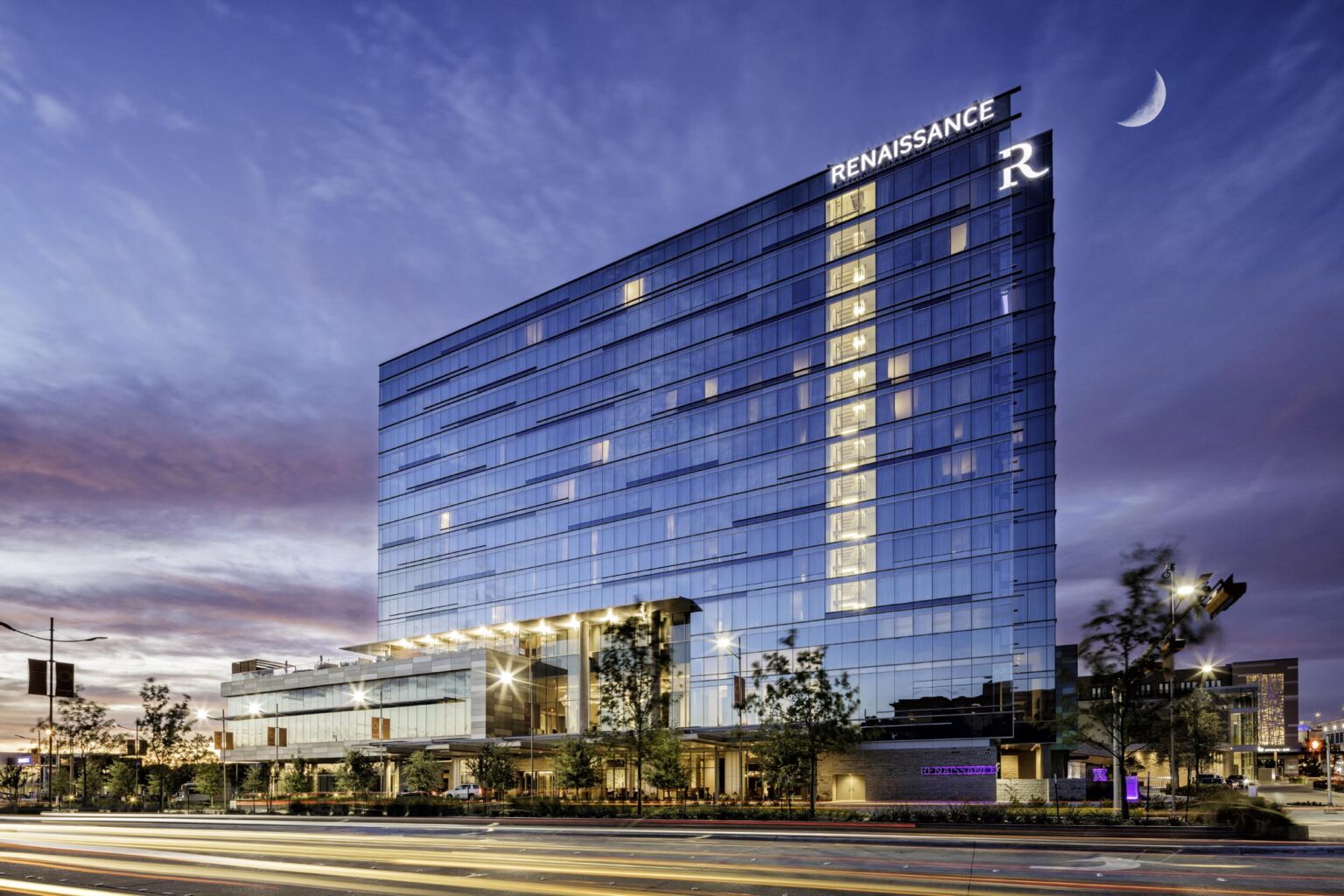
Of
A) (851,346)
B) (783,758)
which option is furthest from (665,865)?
(851,346)

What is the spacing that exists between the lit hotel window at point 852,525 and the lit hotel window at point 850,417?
6.80m

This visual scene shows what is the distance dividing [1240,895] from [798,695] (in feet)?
126

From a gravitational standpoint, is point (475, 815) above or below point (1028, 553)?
below

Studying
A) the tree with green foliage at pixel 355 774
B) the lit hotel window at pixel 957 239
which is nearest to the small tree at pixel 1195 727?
the lit hotel window at pixel 957 239

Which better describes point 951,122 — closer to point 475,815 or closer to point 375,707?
point 475,815

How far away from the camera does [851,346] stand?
288ft

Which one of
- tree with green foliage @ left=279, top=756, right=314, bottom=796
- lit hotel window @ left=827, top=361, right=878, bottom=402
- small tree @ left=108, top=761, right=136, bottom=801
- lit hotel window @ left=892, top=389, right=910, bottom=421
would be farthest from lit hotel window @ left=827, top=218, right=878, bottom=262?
small tree @ left=108, top=761, right=136, bottom=801

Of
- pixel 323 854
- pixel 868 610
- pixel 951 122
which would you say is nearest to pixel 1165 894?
pixel 323 854

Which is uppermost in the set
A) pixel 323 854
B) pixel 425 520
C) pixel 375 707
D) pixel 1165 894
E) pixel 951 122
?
pixel 951 122

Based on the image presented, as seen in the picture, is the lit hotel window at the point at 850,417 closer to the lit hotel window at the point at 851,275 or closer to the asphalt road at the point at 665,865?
the lit hotel window at the point at 851,275

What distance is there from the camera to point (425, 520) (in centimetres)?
12356

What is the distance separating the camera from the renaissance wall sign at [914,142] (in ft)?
272

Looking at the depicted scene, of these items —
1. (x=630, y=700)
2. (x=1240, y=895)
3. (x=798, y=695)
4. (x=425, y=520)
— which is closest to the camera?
(x=1240, y=895)

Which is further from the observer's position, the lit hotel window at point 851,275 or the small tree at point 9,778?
the small tree at point 9,778
